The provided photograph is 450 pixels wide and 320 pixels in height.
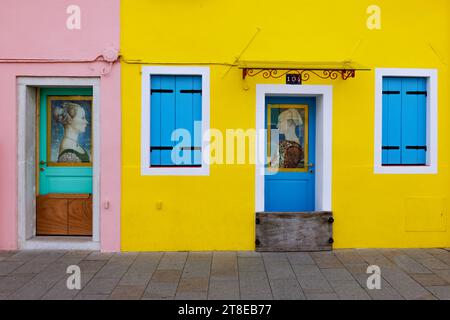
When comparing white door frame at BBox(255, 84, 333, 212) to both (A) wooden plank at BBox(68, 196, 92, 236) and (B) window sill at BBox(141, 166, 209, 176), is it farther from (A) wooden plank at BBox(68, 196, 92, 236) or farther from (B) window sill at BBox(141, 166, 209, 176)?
(A) wooden plank at BBox(68, 196, 92, 236)

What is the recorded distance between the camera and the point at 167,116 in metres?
6.24

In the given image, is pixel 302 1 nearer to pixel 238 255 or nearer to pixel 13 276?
pixel 238 255

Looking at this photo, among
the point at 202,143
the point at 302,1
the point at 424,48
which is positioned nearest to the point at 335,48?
the point at 302,1

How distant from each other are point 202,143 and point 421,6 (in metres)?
4.18

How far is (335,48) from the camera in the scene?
20.4 ft

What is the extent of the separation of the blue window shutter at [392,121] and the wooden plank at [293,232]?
4.77 feet

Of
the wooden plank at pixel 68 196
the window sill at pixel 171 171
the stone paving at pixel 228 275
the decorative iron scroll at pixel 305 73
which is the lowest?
the stone paving at pixel 228 275

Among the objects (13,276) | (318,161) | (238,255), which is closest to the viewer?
(13,276)

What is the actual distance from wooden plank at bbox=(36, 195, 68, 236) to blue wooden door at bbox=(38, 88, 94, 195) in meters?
0.17

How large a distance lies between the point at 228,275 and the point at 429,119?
4.14m

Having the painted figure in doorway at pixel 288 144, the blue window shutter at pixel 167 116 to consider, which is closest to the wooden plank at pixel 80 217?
the blue window shutter at pixel 167 116

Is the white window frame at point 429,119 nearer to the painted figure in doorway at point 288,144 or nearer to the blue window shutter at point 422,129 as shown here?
the blue window shutter at point 422,129

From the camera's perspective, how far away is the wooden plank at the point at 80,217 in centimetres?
644

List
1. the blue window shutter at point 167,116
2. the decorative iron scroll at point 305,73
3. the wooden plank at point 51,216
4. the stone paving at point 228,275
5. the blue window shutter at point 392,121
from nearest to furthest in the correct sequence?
the stone paving at point 228,275
the decorative iron scroll at point 305,73
the blue window shutter at point 167,116
the blue window shutter at point 392,121
the wooden plank at point 51,216
